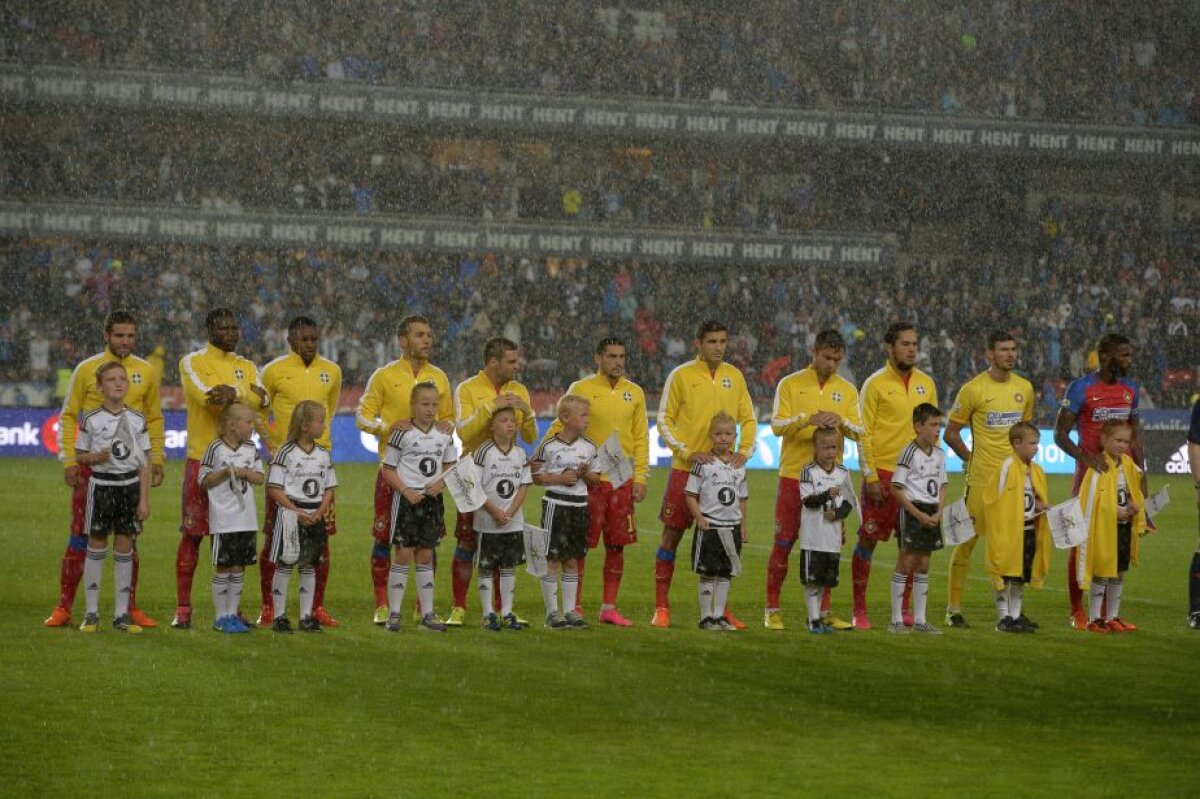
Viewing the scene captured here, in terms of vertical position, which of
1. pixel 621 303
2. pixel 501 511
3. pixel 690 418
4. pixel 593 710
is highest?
pixel 621 303

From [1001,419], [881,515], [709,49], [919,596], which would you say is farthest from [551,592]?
[709,49]

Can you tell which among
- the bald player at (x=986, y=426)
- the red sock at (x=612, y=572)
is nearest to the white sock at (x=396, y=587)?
the red sock at (x=612, y=572)

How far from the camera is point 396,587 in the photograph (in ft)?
37.1

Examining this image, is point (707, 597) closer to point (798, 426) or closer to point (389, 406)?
point (798, 426)

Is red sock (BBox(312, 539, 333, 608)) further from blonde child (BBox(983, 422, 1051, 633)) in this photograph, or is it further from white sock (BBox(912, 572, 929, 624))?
blonde child (BBox(983, 422, 1051, 633))

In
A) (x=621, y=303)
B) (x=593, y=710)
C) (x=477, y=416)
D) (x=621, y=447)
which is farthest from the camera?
(x=621, y=303)

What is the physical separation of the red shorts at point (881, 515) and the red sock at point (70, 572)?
4995 mm

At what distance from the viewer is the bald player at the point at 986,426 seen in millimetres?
12141

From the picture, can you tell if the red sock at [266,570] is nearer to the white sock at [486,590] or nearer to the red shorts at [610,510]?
the white sock at [486,590]

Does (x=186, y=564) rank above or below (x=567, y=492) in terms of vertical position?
below

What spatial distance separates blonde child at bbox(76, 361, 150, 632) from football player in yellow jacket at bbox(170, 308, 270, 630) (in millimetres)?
276

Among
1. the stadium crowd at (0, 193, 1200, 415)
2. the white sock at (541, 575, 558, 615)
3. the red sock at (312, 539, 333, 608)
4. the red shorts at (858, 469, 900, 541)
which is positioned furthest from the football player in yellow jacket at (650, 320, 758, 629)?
the stadium crowd at (0, 193, 1200, 415)

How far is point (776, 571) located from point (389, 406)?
9.01 feet

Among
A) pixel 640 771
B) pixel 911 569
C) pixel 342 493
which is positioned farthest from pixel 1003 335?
pixel 342 493
